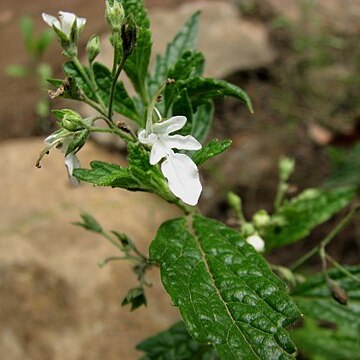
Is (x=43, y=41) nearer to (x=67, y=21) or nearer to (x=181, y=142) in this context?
(x=67, y=21)

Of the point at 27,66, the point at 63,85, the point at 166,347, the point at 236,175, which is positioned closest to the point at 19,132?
the point at 27,66

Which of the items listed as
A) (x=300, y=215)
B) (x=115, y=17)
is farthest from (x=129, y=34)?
(x=300, y=215)

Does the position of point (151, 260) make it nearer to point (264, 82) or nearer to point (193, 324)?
point (193, 324)

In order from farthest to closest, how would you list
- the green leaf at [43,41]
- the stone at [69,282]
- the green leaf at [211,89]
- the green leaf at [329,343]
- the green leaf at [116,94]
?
1. the green leaf at [43,41]
2. the stone at [69,282]
3. the green leaf at [329,343]
4. the green leaf at [116,94]
5. the green leaf at [211,89]

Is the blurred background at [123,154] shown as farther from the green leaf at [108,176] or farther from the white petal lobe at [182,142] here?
the white petal lobe at [182,142]

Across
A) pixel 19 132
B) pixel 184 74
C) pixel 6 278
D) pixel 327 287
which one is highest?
pixel 184 74

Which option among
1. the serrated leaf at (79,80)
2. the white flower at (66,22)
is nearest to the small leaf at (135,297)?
the serrated leaf at (79,80)

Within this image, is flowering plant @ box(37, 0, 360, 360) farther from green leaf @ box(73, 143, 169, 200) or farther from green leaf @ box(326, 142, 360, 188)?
green leaf @ box(326, 142, 360, 188)
